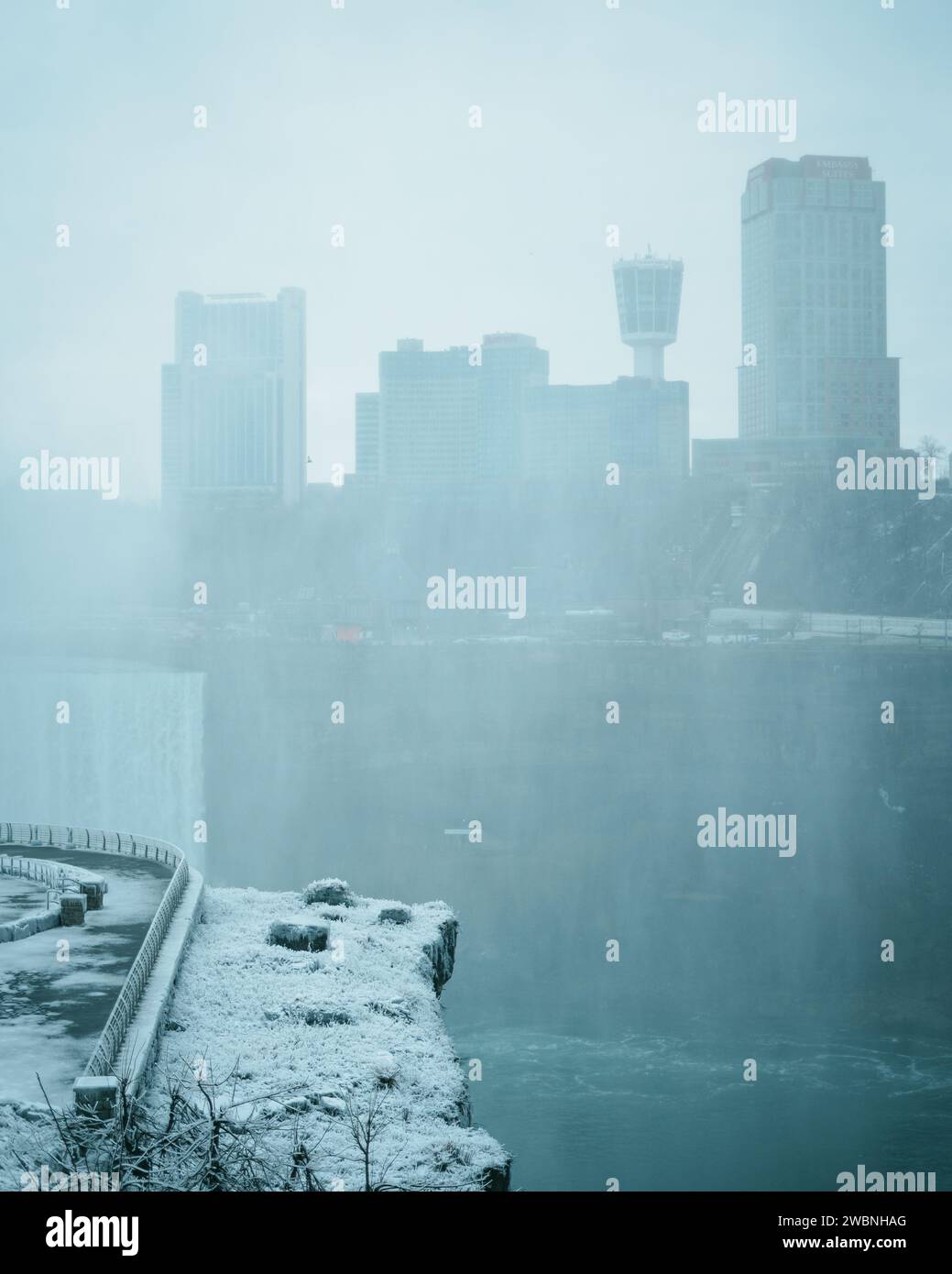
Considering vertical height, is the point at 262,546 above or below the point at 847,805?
above

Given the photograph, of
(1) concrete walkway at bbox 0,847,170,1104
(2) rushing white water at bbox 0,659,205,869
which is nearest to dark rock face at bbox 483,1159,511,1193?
(1) concrete walkway at bbox 0,847,170,1104

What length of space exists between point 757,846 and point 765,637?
161ft

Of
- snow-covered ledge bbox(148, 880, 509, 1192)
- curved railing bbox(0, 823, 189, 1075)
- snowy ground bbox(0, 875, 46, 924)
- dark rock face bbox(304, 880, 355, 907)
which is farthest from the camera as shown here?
dark rock face bbox(304, 880, 355, 907)

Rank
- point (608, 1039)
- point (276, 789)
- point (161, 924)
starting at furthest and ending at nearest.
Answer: point (276, 789) < point (608, 1039) < point (161, 924)

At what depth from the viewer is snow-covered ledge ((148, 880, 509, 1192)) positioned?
1460 centimetres

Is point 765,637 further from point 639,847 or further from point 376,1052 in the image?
point 376,1052

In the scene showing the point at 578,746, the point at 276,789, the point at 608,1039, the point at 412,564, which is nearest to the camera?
the point at 608,1039

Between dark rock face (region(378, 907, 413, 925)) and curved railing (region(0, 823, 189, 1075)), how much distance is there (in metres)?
3.84

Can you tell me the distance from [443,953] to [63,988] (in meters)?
9.05

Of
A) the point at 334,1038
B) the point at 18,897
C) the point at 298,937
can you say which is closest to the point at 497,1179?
the point at 334,1038

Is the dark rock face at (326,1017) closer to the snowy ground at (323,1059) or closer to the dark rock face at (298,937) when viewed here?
the snowy ground at (323,1059)

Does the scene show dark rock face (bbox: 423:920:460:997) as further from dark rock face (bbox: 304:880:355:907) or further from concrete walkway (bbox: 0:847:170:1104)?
concrete walkway (bbox: 0:847:170:1104)

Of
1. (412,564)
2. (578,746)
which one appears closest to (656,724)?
(578,746)

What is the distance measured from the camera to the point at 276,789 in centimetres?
7262
